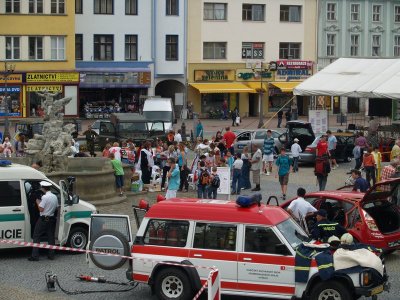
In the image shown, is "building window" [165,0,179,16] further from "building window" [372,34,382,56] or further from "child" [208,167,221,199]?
"child" [208,167,221,199]

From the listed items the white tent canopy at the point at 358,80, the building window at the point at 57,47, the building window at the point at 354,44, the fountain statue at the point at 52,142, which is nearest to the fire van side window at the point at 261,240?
the fountain statue at the point at 52,142

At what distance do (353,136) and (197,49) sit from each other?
26778mm

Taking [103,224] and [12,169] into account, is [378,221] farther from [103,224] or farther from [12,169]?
[12,169]

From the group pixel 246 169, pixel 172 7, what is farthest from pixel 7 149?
pixel 172 7

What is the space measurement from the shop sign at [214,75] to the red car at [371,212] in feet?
144

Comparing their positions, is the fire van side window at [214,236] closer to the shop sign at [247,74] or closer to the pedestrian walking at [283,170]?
the pedestrian walking at [283,170]

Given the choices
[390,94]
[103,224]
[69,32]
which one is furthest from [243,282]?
[69,32]

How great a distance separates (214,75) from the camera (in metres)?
61.6

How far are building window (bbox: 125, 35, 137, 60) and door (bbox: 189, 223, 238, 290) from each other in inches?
1824

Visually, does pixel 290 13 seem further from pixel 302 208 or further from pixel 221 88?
pixel 302 208

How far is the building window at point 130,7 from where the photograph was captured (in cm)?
5850

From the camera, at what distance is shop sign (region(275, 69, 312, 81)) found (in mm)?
63222

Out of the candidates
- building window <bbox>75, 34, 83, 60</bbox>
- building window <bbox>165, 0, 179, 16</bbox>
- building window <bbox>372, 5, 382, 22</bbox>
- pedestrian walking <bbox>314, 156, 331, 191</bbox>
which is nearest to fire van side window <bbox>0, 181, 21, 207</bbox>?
pedestrian walking <bbox>314, 156, 331, 191</bbox>

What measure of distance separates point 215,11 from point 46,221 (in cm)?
4642
